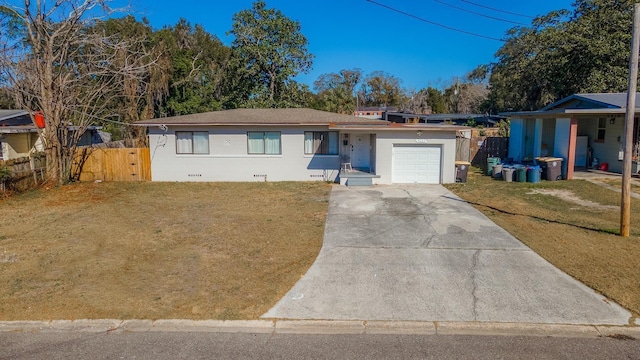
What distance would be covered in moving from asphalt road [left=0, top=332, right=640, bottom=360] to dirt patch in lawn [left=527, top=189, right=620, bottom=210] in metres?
9.39

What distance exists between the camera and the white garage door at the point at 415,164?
18.2 m

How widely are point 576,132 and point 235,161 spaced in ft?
50.8

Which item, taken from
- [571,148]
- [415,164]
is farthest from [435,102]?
[415,164]

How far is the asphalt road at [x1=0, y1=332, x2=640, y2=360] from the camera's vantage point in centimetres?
517

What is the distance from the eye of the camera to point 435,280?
7.62m

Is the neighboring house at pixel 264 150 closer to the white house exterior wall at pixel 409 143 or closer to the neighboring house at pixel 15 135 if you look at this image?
the white house exterior wall at pixel 409 143

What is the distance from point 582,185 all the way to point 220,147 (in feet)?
50.6

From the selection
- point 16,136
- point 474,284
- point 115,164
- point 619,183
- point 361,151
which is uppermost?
point 16,136

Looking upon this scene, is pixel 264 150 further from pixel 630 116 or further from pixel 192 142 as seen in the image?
pixel 630 116

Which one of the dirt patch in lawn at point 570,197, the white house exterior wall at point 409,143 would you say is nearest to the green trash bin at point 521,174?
the dirt patch in lawn at point 570,197

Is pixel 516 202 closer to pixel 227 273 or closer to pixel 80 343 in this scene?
pixel 227 273

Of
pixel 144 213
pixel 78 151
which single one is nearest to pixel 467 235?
pixel 144 213

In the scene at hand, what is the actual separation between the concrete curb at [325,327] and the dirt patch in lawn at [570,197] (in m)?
8.96

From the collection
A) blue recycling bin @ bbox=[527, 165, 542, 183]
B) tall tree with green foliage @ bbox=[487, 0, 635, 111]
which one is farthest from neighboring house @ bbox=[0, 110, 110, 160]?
tall tree with green foliage @ bbox=[487, 0, 635, 111]
